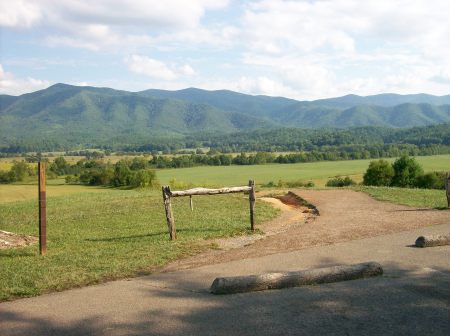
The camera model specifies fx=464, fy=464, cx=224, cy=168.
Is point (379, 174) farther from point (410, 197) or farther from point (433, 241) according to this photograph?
point (433, 241)

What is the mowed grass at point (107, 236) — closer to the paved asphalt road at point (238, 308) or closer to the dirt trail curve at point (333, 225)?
the dirt trail curve at point (333, 225)

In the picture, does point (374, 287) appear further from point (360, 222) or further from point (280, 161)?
point (280, 161)

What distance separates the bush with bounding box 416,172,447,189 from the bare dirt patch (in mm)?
49271

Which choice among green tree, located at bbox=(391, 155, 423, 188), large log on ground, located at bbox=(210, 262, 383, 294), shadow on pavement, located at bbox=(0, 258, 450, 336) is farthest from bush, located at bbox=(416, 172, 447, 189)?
shadow on pavement, located at bbox=(0, 258, 450, 336)

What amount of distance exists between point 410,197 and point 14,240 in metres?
17.8

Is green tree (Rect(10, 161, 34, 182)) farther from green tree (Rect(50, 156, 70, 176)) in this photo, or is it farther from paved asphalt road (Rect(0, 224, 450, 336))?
paved asphalt road (Rect(0, 224, 450, 336))

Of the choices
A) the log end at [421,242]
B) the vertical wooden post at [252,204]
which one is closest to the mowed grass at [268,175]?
the vertical wooden post at [252,204]

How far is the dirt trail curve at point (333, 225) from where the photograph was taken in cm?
1106

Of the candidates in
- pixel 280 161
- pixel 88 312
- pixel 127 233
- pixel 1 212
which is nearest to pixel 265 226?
pixel 127 233

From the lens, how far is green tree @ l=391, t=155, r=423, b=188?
57.1 m

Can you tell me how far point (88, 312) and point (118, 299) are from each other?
0.65 m

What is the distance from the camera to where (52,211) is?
23.8 metres

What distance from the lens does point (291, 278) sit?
7.83 meters

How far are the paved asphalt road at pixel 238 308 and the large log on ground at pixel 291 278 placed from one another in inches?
5.8
